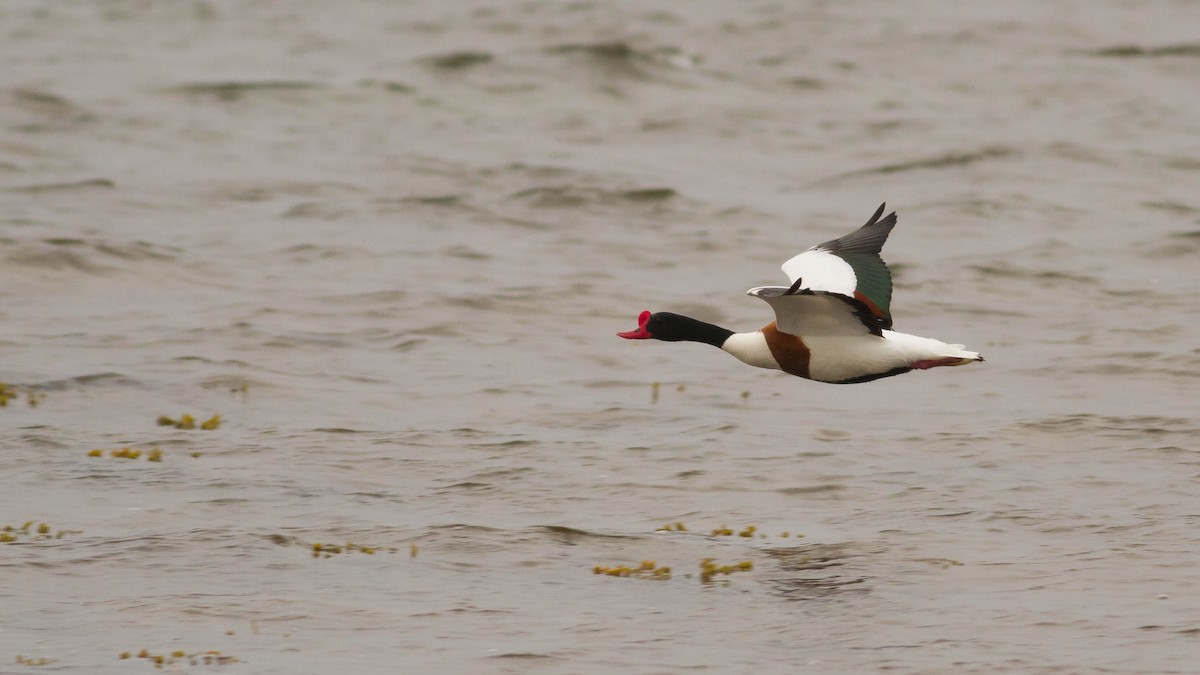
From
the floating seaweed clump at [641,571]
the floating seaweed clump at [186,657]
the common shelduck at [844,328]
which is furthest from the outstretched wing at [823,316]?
the floating seaweed clump at [186,657]

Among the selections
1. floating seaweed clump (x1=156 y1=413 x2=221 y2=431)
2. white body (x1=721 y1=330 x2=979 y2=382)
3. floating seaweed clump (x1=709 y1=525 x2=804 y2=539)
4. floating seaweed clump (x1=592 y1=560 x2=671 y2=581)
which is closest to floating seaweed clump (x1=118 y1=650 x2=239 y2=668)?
floating seaweed clump (x1=592 y1=560 x2=671 y2=581)

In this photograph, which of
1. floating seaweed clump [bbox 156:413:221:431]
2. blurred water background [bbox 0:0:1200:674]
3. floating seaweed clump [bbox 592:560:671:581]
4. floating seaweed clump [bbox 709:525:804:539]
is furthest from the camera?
floating seaweed clump [bbox 156:413:221:431]

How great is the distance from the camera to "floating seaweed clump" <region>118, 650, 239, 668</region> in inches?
307

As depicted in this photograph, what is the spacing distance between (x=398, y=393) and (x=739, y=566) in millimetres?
4621

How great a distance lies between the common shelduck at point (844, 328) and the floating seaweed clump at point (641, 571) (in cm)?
143

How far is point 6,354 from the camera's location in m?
13.8

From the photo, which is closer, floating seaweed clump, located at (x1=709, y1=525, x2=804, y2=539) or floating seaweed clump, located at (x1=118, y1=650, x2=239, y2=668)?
floating seaweed clump, located at (x1=118, y1=650, x2=239, y2=668)

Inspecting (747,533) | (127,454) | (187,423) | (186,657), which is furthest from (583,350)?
(186,657)

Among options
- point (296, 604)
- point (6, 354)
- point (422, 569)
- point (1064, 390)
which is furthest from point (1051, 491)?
point (6, 354)

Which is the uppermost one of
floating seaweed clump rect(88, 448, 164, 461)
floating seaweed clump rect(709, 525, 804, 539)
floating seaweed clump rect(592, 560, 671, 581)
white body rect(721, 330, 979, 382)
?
white body rect(721, 330, 979, 382)

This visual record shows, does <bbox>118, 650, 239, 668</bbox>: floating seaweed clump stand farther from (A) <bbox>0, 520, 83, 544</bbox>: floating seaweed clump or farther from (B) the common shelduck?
(B) the common shelduck

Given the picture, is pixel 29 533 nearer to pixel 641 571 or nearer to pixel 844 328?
pixel 641 571

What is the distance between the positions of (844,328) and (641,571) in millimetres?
1719

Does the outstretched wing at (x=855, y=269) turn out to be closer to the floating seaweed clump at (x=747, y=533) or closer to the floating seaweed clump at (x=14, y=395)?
the floating seaweed clump at (x=747, y=533)
